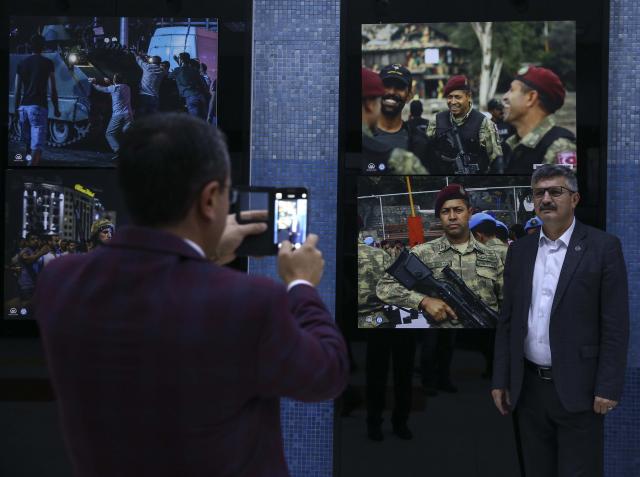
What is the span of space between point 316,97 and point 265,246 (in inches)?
108

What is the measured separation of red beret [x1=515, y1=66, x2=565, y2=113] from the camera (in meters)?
4.85

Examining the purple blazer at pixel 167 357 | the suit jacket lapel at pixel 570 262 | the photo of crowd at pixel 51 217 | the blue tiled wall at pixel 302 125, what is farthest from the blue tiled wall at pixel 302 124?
the purple blazer at pixel 167 357

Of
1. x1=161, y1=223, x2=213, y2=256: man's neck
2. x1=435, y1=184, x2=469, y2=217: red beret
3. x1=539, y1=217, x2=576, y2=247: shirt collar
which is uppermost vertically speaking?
x1=435, y1=184, x2=469, y2=217: red beret

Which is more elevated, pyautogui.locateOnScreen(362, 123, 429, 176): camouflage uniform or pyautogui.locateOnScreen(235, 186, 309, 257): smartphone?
pyautogui.locateOnScreen(362, 123, 429, 176): camouflage uniform

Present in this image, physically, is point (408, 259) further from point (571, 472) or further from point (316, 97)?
point (571, 472)

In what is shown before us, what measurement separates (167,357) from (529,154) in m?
3.72

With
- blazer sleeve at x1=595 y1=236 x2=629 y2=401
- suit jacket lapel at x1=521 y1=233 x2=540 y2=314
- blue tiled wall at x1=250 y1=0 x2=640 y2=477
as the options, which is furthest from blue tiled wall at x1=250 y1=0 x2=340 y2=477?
blazer sleeve at x1=595 y1=236 x2=629 y2=401

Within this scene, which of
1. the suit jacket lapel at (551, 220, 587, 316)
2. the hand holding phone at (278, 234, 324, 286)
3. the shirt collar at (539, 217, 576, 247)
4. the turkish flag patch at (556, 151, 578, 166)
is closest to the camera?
the hand holding phone at (278, 234, 324, 286)

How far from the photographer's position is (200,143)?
1.76 m

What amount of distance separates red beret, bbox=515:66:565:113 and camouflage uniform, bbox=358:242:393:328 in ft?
4.67

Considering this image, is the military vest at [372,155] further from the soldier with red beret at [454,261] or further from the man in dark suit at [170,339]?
the man in dark suit at [170,339]

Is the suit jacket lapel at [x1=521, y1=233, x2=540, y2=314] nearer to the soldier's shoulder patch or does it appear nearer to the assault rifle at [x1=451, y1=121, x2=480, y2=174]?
the soldier's shoulder patch

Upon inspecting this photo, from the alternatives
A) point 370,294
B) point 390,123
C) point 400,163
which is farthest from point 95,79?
point 370,294

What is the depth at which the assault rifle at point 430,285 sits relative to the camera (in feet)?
16.0
